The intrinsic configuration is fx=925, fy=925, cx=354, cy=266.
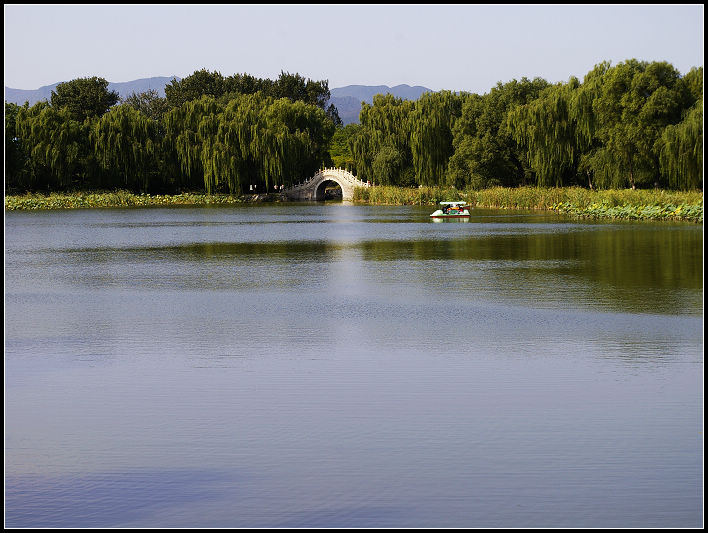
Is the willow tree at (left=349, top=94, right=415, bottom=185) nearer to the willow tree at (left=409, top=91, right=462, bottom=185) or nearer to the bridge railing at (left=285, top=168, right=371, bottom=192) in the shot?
the willow tree at (left=409, top=91, right=462, bottom=185)

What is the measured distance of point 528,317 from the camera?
14.8 meters

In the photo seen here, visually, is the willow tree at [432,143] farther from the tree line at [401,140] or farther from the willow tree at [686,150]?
the willow tree at [686,150]

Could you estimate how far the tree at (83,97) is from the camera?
83.2 meters

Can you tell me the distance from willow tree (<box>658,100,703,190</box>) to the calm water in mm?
22948

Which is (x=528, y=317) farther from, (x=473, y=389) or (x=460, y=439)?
(x=460, y=439)

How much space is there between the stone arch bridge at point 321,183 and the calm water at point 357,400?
53573 mm

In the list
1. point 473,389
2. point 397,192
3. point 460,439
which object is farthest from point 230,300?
point 397,192

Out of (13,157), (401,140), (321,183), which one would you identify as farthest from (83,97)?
(401,140)

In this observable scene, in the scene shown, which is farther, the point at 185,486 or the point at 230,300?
the point at 230,300

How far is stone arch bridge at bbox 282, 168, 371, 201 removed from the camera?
74.9m

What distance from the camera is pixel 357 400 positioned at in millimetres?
9484

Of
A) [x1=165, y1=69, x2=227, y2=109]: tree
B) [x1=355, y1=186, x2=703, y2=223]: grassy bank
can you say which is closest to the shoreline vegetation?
[x1=355, y1=186, x2=703, y2=223]: grassy bank

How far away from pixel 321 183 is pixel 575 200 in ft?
111

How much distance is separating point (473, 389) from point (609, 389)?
1431 millimetres
